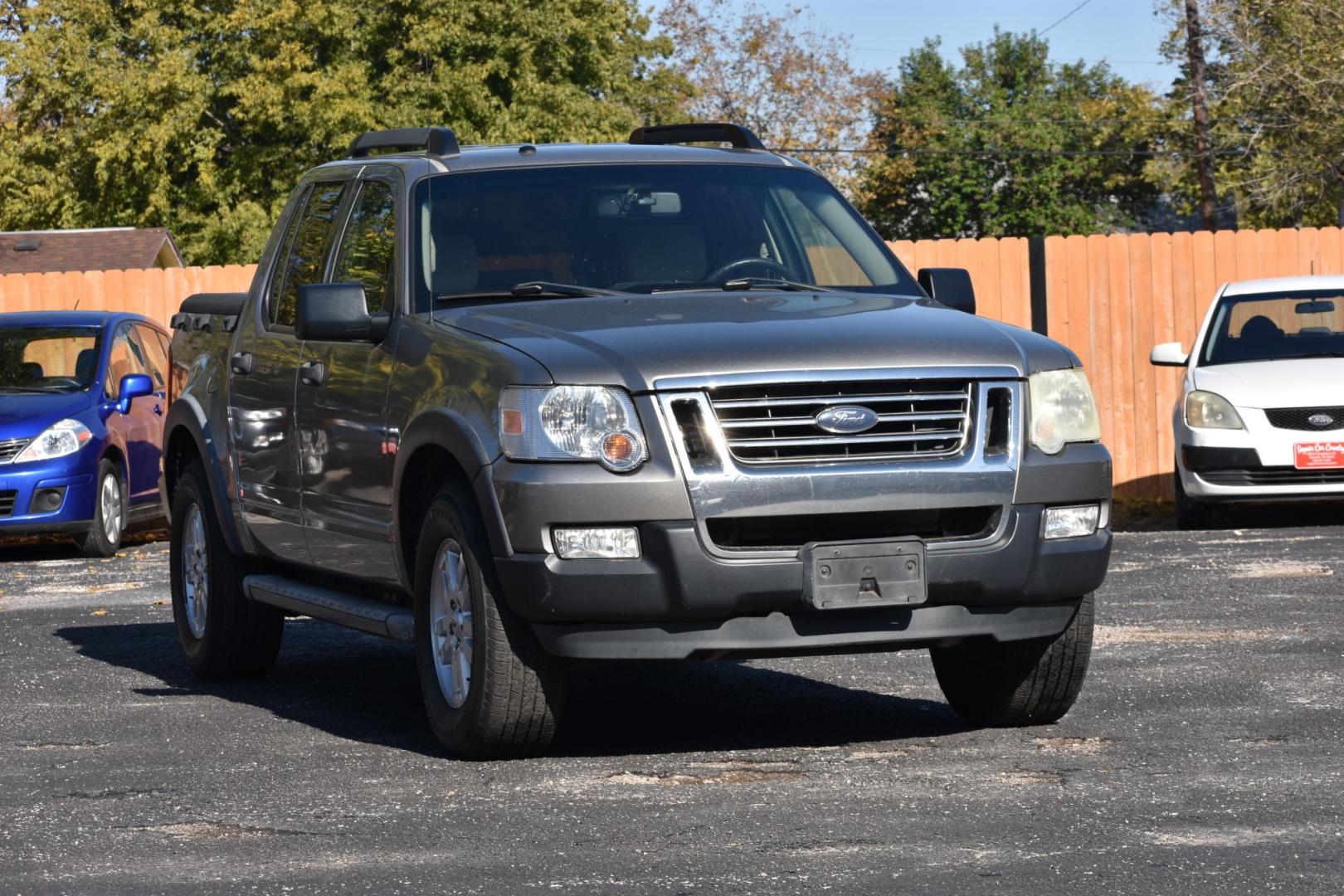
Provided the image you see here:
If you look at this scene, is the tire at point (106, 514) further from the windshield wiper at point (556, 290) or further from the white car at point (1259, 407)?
the windshield wiper at point (556, 290)

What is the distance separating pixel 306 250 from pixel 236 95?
122 feet

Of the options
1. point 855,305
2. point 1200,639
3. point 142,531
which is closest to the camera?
point 855,305

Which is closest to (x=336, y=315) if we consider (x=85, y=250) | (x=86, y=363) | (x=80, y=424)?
(x=80, y=424)

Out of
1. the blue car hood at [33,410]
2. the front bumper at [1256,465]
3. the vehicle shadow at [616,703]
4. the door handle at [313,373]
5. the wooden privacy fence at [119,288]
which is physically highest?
the door handle at [313,373]

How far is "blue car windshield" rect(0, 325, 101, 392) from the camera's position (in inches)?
615

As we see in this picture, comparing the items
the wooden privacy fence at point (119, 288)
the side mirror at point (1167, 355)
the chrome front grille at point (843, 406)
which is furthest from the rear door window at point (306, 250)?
the wooden privacy fence at point (119, 288)

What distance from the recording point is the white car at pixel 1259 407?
1432cm

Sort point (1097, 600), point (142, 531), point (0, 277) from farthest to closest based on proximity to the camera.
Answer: point (0, 277), point (142, 531), point (1097, 600)

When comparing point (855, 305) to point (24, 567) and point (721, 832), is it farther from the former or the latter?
point (24, 567)

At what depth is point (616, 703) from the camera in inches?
308

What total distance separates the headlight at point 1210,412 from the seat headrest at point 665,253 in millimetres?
8077

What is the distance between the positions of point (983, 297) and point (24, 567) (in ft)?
28.7

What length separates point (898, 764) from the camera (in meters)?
6.25

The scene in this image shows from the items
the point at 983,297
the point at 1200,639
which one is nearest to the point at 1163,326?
the point at 983,297
